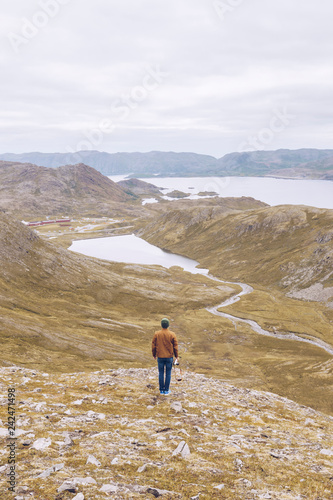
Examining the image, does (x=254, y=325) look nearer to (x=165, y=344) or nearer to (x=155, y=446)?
(x=165, y=344)

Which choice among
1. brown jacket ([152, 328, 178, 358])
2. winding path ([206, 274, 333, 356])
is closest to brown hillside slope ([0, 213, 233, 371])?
winding path ([206, 274, 333, 356])

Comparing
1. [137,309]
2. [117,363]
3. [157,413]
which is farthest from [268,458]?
[137,309]

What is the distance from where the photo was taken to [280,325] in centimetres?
11000

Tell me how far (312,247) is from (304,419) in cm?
16383

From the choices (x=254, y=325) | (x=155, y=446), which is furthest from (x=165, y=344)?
(x=254, y=325)

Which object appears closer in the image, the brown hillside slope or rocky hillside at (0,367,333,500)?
rocky hillside at (0,367,333,500)

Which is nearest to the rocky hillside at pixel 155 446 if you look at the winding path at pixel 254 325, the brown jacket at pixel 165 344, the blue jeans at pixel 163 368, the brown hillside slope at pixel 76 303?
the blue jeans at pixel 163 368

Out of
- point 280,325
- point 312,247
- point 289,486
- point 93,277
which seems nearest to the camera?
point 289,486

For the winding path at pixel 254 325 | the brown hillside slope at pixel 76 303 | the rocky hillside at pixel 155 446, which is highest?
the rocky hillside at pixel 155 446

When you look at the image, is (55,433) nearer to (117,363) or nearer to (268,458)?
(268,458)

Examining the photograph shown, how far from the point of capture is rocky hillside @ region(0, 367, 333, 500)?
11203 mm

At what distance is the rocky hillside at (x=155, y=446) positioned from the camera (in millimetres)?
11203

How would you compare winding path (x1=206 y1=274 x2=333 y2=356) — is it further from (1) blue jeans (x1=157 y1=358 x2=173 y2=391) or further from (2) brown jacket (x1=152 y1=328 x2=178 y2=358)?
(2) brown jacket (x1=152 y1=328 x2=178 y2=358)

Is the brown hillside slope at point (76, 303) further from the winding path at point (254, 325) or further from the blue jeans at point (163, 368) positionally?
the blue jeans at point (163, 368)
